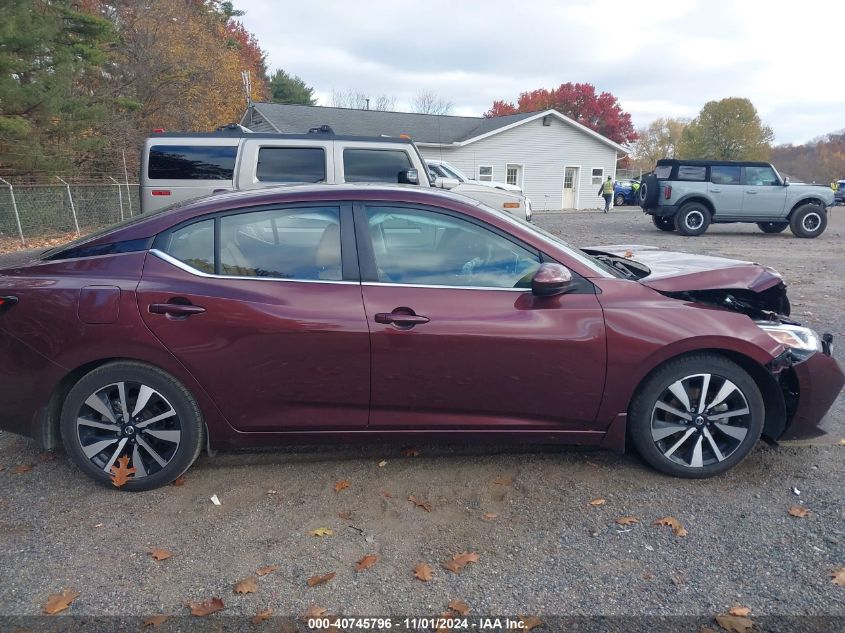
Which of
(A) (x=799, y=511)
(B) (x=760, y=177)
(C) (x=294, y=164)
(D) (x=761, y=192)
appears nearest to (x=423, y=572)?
(A) (x=799, y=511)

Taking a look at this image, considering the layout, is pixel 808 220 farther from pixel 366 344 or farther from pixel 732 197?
pixel 366 344

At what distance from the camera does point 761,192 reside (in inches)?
639

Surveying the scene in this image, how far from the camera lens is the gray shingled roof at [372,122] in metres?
28.0

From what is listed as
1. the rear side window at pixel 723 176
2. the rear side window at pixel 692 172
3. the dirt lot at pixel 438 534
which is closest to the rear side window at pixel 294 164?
the dirt lot at pixel 438 534

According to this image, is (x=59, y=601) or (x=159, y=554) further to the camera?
(x=159, y=554)

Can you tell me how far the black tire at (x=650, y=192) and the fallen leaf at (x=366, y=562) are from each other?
15.8 m

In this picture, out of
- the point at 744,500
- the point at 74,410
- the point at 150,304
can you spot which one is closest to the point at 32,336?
the point at 74,410

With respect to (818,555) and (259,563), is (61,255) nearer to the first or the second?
(259,563)

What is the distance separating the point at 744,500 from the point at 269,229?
115 inches

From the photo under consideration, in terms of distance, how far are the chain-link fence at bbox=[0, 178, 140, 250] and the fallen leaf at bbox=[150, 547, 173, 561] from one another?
48.0ft

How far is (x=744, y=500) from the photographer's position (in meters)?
3.24

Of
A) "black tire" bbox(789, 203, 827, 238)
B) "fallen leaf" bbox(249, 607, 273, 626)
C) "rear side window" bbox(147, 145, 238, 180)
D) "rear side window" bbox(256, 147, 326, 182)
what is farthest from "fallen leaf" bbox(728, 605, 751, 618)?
"black tire" bbox(789, 203, 827, 238)

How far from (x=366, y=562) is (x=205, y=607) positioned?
0.69 m

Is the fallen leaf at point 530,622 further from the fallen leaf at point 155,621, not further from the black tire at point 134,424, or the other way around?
the black tire at point 134,424
